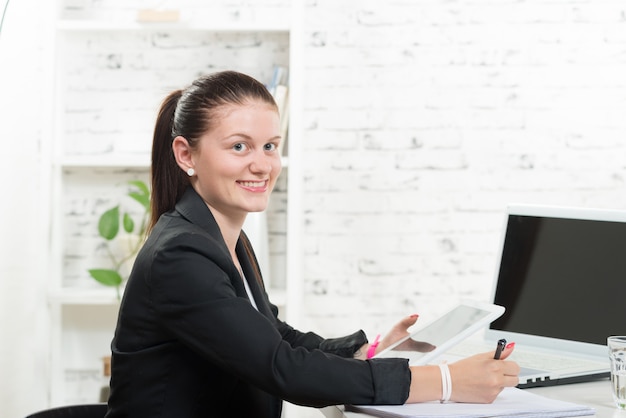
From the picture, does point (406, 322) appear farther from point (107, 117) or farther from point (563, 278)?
point (107, 117)

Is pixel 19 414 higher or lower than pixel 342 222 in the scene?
lower

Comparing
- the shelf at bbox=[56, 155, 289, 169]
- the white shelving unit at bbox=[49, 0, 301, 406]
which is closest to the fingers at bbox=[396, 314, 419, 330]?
the shelf at bbox=[56, 155, 289, 169]

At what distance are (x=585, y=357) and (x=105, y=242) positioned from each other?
196cm

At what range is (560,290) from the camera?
1925mm

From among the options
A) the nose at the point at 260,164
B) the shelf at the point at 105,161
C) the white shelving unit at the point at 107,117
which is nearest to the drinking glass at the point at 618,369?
the nose at the point at 260,164

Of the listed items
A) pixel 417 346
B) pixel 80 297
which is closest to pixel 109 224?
pixel 80 297

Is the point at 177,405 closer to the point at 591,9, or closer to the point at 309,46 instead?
the point at 309,46

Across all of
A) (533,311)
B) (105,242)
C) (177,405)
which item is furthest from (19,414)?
(533,311)

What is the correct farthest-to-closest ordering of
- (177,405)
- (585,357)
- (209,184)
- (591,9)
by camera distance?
1. (591,9)
2. (585,357)
3. (209,184)
4. (177,405)

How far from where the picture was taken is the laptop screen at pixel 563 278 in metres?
1.86

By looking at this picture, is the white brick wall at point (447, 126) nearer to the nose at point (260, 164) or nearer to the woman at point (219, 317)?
the woman at point (219, 317)

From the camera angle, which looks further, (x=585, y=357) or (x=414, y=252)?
(x=414, y=252)

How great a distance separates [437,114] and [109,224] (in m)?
1.29

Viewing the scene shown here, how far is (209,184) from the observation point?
65.6 inches
